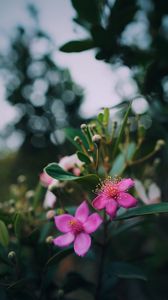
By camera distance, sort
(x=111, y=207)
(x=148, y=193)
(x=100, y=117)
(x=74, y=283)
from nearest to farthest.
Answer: (x=111, y=207)
(x=100, y=117)
(x=74, y=283)
(x=148, y=193)

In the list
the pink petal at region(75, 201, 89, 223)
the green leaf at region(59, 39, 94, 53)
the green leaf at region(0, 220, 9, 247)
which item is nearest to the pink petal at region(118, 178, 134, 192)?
the pink petal at region(75, 201, 89, 223)

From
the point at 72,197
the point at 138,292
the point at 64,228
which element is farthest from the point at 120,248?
the point at 64,228

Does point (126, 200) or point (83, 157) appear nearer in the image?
point (126, 200)

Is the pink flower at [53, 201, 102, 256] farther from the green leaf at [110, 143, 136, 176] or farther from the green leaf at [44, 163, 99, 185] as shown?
the green leaf at [110, 143, 136, 176]

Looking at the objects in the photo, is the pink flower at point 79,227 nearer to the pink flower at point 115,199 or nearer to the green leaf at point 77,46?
the pink flower at point 115,199

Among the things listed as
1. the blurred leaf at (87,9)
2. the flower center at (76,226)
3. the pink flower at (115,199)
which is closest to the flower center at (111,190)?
the pink flower at (115,199)

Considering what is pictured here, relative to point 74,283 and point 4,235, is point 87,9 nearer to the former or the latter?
point 4,235

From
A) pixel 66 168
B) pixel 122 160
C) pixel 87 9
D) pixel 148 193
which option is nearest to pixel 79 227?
pixel 66 168
